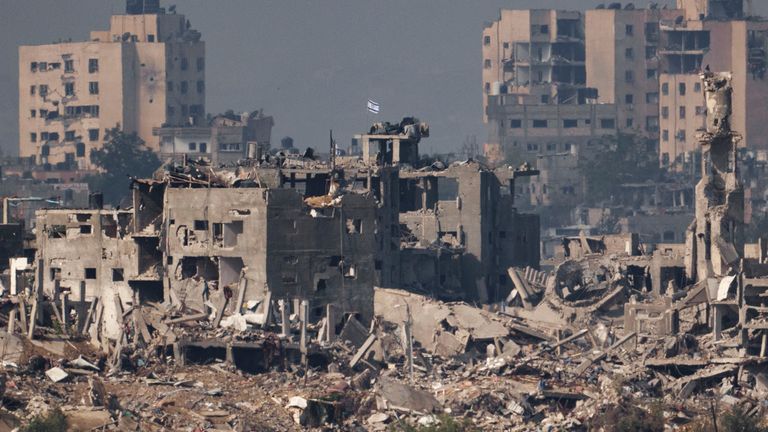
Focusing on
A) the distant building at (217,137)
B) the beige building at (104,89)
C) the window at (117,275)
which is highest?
the beige building at (104,89)

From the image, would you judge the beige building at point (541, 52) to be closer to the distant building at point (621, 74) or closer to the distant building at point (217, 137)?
the distant building at point (621, 74)

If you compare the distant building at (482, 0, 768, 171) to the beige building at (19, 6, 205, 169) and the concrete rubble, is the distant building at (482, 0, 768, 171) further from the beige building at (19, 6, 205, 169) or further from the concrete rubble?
the concrete rubble

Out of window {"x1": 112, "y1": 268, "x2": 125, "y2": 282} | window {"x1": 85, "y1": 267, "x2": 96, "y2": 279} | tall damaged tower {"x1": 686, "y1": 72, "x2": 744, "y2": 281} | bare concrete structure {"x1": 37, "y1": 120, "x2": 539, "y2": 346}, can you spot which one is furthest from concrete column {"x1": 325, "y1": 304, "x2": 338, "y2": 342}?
tall damaged tower {"x1": 686, "y1": 72, "x2": 744, "y2": 281}

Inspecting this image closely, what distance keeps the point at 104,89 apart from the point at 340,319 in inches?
3971

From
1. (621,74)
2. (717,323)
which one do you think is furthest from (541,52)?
(717,323)

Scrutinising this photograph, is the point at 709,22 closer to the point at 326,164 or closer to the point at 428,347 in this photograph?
the point at 326,164

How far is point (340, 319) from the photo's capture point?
72.8m

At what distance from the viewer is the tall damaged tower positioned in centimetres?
7812

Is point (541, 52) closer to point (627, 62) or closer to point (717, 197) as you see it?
point (627, 62)

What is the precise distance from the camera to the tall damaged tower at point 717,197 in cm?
7812

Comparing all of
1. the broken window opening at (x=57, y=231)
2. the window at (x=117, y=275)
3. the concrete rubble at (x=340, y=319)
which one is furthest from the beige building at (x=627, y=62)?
the window at (x=117, y=275)

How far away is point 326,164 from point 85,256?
11.5 m

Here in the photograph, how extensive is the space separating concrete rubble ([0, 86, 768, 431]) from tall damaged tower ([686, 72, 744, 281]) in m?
0.07

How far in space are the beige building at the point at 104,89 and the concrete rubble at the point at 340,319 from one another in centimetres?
8333
